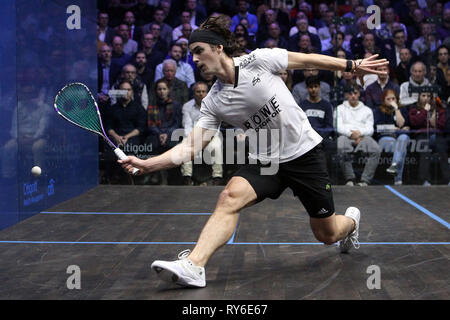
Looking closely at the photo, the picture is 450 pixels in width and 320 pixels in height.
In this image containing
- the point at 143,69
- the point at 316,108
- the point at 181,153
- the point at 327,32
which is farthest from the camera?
the point at 143,69

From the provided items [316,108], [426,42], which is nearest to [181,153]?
[316,108]

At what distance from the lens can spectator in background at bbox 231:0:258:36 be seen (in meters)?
7.08

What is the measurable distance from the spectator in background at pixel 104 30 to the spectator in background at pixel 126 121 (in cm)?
55

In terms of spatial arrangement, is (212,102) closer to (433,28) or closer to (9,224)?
(9,224)

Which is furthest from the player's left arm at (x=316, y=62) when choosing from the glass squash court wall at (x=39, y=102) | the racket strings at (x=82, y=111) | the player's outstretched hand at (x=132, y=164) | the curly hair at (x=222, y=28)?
the glass squash court wall at (x=39, y=102)

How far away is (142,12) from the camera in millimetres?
7133

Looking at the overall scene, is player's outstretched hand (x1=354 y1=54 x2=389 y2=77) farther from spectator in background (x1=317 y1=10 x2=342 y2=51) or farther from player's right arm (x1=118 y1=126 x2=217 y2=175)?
spectator in background (x1=317 y1=10 x2=342 y2=51)

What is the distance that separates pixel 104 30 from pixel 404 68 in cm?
351

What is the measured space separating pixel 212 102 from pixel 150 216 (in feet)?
7.06

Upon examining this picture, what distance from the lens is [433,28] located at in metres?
6.95

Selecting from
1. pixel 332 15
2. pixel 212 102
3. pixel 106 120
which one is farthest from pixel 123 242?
pixel 332 15

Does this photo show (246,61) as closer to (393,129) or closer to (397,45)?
(393,129)

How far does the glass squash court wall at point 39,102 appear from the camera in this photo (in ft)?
14.1
